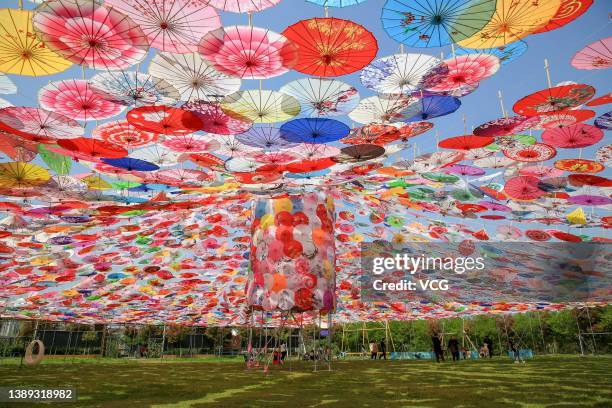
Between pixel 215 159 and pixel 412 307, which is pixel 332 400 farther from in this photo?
pixel 412 307

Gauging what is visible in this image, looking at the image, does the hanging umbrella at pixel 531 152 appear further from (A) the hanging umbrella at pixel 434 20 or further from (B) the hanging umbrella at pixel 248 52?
(B) the hanging umbrella at pixel 248 52

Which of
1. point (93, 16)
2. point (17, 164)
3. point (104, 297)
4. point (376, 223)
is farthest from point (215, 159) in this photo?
point (104, 297)

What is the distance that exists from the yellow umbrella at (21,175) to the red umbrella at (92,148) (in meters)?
1.52

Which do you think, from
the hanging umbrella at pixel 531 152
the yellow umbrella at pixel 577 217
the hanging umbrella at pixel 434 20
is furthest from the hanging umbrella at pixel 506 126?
the yellow umbrella at pixel 577 217

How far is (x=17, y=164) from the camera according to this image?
1283cm

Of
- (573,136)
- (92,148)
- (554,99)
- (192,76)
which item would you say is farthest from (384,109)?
(92,148)

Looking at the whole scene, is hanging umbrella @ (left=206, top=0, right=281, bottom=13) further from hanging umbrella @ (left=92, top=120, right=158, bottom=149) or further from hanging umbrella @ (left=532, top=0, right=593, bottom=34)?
hanging umbrella @ (left=92, top=120, right=158, bottom=149)

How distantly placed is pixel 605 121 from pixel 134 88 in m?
11.8

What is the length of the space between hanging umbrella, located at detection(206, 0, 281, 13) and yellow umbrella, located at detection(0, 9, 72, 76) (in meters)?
3.27

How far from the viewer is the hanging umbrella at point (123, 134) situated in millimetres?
11359

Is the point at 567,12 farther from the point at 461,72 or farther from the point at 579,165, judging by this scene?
the point at 579,165

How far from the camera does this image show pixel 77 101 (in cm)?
998

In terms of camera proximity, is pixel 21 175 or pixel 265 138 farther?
pixel 21 175

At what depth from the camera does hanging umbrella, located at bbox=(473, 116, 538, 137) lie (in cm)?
1109
